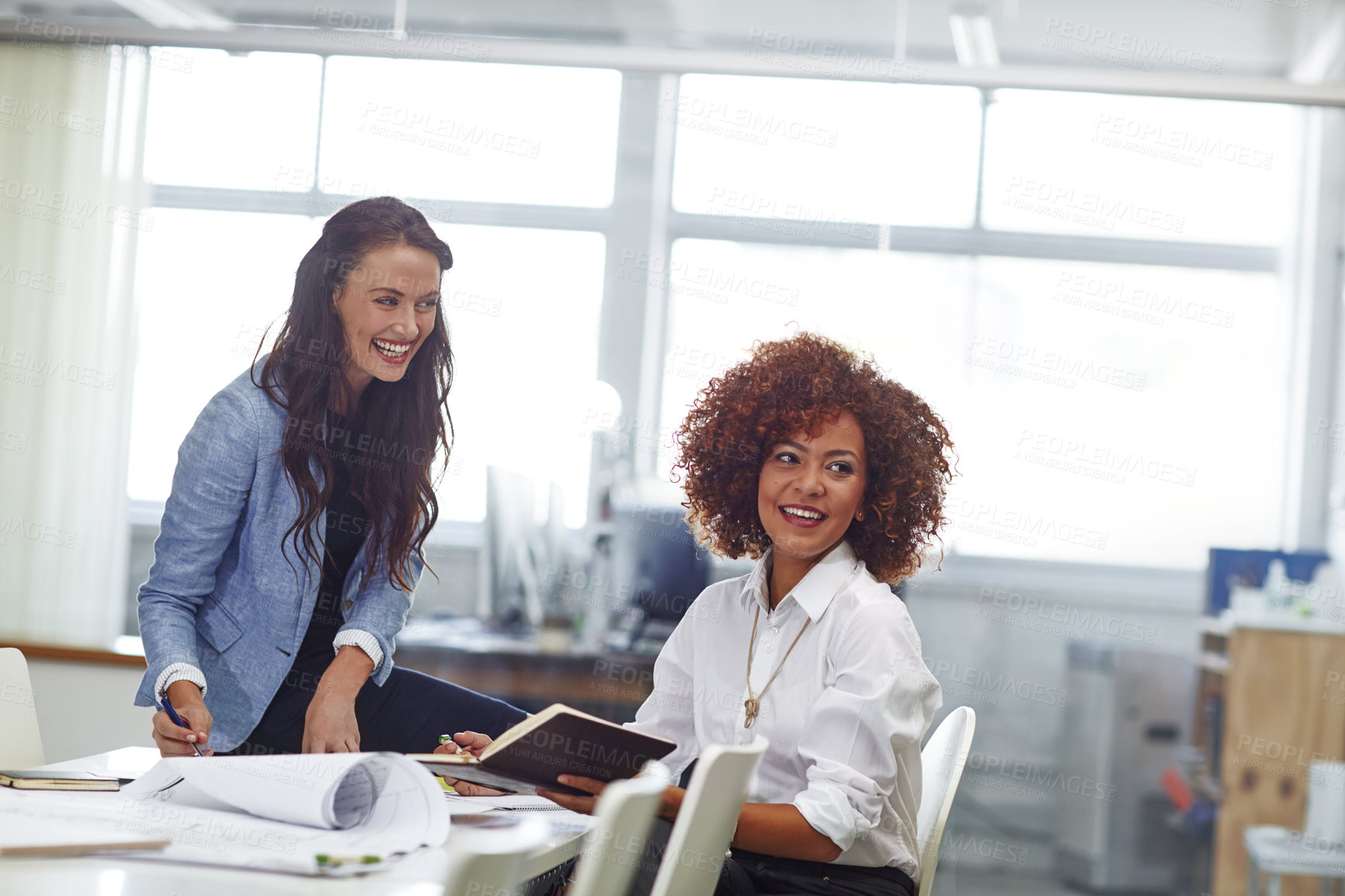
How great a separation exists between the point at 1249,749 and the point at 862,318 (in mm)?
2260

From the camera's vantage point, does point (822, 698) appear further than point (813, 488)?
No

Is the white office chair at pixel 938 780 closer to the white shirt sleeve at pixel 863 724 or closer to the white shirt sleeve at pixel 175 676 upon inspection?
the white shirt sleeve at pixel 863 724

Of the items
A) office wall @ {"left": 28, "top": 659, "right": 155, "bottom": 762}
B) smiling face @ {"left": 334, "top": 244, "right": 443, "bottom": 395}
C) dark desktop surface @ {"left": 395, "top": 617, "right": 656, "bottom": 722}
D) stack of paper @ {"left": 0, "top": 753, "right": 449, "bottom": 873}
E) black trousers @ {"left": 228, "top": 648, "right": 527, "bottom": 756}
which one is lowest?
office wall @ {"left": 28, "top": 659, "right": 155, "bottom": 762}

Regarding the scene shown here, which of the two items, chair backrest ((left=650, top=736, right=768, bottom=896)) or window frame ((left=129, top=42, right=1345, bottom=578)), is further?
window frame ((left=129, top=42, right=1345, bottom=578))

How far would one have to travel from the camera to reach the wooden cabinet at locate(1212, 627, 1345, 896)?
3580mm

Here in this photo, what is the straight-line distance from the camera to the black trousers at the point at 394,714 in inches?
76.8

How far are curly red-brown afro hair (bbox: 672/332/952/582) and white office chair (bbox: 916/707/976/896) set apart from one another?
26 cm

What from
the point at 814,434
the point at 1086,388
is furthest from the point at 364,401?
the point at 1086,388

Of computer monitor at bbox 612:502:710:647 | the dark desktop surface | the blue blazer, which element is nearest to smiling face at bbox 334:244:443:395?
the blue blazer

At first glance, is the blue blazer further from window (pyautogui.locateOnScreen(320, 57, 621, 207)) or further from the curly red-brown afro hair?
window (pyautogui.locateOnScreen(320, 57, 621, 207))

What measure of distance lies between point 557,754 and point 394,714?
79cm

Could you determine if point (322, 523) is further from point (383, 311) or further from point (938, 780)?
point (938, 780)

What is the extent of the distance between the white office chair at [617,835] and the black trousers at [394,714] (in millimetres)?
980

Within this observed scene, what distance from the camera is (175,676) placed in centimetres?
174
